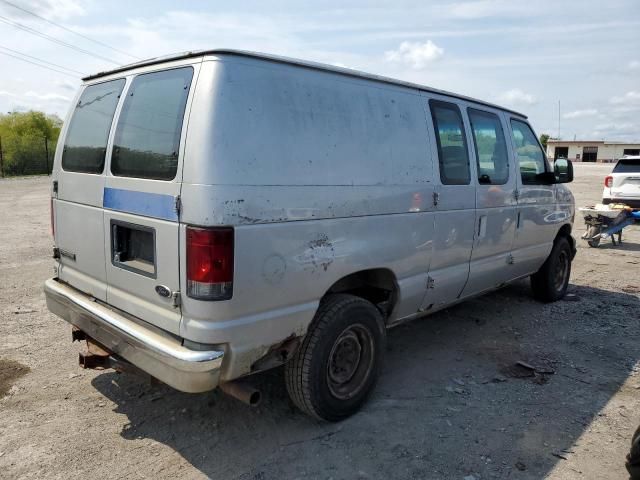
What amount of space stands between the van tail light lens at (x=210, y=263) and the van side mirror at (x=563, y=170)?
4538mm

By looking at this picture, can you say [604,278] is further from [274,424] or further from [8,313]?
[8,313]

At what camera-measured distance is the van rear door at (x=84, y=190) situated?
332 centimetres

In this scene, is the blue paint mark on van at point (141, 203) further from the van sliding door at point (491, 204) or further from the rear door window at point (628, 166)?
the rear door window at point (628, 166)

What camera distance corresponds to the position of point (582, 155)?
68625 mm

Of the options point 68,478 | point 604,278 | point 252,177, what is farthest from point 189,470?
point 604,278

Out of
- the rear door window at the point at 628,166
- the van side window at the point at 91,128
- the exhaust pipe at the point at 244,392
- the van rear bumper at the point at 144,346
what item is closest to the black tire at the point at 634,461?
the exhaust pipe at the point at 244,392

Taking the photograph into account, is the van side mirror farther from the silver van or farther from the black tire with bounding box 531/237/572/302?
the silver van

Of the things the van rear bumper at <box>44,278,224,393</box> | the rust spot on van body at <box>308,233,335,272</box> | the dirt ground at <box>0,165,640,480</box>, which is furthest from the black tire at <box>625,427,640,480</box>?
the van rear bumper at <box>44,278,224,393</box>

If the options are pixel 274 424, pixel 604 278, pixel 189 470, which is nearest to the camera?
pixel 189 470

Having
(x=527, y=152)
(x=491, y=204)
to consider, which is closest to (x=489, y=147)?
(x=491, y=204)

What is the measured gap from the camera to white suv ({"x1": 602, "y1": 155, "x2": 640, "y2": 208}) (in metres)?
12.9

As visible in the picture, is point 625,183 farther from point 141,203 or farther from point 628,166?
point 141,203

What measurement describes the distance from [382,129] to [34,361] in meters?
3.49

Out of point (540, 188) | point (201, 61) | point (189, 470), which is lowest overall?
point (189, 470)
